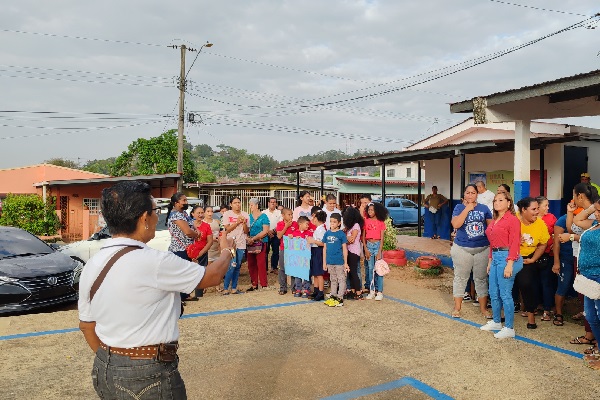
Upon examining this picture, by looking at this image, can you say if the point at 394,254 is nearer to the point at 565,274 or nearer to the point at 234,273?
the point at 234,273

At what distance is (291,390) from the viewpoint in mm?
4492

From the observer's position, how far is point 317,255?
8.15 m

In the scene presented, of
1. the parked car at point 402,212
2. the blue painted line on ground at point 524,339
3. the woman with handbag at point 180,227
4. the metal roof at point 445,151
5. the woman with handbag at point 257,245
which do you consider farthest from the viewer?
the parked car at point 402,212

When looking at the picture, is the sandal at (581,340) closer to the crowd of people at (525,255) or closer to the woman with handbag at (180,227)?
the crowd of people at (525,255)

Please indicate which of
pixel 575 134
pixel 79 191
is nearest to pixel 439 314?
pixel 575 134

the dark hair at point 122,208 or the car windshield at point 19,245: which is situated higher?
the dark hair at point 122,208

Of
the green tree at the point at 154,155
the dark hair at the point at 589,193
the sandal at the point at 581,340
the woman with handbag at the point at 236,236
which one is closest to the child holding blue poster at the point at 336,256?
the woman with handbag at the point at 236,236

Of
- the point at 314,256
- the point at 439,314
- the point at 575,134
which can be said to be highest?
the point at 575,134

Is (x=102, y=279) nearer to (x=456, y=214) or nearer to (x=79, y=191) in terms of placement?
(x=456, y=214)

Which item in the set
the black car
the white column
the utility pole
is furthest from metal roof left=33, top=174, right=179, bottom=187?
the white column

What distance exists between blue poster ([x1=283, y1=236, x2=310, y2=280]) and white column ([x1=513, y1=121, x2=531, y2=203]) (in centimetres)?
431

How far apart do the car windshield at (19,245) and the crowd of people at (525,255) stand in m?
7.51

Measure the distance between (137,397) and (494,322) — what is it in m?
5.35

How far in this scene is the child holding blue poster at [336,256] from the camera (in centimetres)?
788
